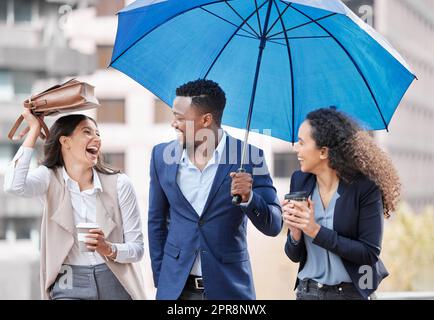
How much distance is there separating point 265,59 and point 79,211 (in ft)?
4.06

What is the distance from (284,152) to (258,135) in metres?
35.9

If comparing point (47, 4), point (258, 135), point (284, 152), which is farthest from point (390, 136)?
point (258, 135)

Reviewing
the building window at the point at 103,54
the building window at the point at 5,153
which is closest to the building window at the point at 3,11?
the building window at the point at 5,153

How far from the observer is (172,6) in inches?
168

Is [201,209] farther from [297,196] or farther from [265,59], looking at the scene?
[265,59]

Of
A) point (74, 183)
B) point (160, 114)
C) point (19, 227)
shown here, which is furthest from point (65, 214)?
point (160, 114)

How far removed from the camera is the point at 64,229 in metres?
3.88

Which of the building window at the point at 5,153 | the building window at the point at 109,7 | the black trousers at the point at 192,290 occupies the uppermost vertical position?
the building window at the point at 109,7

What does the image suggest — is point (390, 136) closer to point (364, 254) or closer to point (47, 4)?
point (47, 4)

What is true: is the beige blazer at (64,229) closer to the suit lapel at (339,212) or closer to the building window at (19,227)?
the suit lapel at (339,212)

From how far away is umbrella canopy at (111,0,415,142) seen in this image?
13.2ft

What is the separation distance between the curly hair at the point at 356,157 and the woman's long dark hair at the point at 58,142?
1.07m

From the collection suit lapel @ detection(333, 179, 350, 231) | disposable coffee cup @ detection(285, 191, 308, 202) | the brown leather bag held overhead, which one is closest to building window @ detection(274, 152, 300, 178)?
the brown leather bag held overhead

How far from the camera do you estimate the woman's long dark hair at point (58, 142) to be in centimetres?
399
